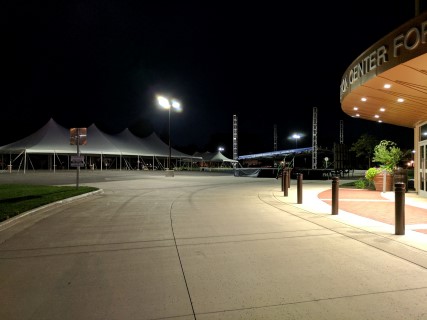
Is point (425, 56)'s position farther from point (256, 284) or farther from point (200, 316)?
point (200, 316)

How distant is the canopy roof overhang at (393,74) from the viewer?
23.4ft

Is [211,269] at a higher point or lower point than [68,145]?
lower

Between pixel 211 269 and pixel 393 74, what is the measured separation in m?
6.56

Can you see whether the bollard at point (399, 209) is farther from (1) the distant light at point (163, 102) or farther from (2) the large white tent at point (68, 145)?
(2) the large white tent at point (68, 145)

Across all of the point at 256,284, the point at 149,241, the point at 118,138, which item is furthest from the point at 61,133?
the point at 256,284

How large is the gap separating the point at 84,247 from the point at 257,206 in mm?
6657

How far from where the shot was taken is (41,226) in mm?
8195

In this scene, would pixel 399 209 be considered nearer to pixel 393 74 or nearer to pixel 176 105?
pixel 393 74

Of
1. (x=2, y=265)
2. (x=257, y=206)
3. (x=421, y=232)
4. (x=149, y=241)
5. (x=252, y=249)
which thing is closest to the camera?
(x=2, y=265)

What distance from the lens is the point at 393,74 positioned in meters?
8.43

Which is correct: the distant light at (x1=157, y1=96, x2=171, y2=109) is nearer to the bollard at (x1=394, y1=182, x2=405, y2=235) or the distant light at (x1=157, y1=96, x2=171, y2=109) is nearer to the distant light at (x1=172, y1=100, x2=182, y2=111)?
the distant light at (x1=172, y1=100, x2=182, y2=111)

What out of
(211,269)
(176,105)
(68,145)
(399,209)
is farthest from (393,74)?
(68,145)

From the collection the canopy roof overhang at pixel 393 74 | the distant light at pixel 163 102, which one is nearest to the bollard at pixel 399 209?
the canopy roof overhang at pixel 393 74

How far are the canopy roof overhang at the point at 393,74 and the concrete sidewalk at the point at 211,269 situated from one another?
11.6ft
